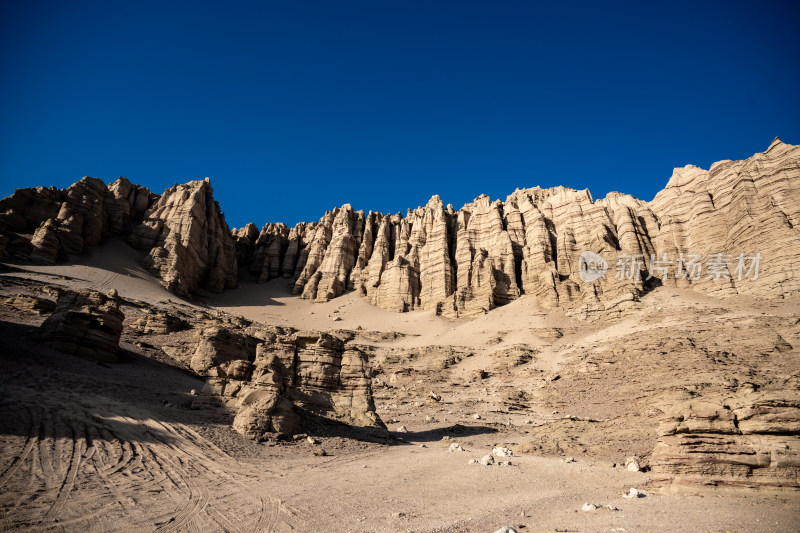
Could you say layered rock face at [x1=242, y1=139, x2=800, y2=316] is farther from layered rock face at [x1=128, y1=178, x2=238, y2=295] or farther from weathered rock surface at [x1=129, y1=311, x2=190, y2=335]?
weathered rock surface at [x1=129, y1=311, x2=190, y2=335]

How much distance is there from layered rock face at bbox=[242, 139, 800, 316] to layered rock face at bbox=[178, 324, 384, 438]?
40.4 m

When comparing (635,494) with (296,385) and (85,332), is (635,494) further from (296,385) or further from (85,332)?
(85,332)

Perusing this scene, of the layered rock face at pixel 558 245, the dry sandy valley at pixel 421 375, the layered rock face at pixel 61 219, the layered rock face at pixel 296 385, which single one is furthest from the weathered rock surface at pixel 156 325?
the layered rock face at pixel 558 245

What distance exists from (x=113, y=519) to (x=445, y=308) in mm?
60124

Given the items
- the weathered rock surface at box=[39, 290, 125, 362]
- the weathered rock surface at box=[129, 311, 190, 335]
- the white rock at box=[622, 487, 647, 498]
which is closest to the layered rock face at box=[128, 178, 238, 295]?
the weathered rock surface at box=[129, 311, 190, 335]

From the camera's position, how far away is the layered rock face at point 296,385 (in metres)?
14.2

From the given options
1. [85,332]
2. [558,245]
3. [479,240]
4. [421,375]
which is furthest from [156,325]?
[558,245]

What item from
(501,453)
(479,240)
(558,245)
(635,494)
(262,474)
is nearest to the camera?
(635,494)

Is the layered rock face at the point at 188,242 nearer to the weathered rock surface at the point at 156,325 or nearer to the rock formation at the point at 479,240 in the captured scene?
the rock formation at the point at 479,240

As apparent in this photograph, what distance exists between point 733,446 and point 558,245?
62976 mm

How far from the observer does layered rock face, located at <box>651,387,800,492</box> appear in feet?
24.8

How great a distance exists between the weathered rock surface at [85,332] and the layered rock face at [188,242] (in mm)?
41696

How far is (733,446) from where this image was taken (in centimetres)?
801

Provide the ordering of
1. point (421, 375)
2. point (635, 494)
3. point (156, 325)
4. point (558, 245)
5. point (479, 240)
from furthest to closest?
point (479, 240) → point (558, 245) → point (421, 375) → point (156, 325) → point (635, 494)
